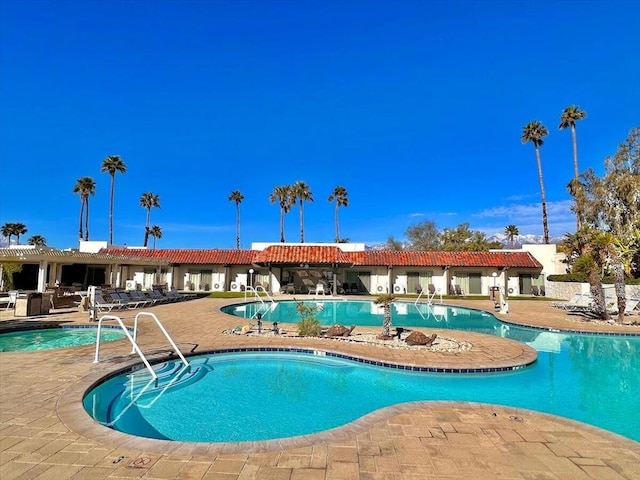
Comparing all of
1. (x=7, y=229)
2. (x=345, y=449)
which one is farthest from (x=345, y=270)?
(x=7, y=229)

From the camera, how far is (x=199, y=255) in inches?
1250

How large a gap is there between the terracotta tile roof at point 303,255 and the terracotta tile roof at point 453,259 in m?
2.29

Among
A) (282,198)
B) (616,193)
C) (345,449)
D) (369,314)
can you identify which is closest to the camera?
(345,449)

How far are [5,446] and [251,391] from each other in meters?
3.69

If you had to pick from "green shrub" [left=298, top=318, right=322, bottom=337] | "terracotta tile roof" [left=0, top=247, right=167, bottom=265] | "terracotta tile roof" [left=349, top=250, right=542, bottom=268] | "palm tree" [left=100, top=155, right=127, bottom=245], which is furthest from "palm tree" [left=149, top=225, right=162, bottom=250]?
"green shrub" [left=298, top=318, right=322, bottom=337]

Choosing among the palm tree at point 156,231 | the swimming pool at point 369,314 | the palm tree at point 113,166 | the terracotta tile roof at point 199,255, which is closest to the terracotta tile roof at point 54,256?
the terracotta tile roof at point 199,255

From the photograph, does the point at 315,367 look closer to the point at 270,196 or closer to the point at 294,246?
the point at 294,246

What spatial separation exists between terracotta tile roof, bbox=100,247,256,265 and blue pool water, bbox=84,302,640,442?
22552 millimetres

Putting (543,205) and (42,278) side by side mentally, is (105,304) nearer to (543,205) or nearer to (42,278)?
(42,278)

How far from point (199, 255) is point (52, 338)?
68.6ft

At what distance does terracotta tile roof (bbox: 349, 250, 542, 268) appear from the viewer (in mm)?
29375

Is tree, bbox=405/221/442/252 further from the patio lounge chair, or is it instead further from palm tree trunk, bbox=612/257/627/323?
the patio lounge chair

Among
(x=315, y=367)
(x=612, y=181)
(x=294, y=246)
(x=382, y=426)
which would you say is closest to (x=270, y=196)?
(x=294, y=246)

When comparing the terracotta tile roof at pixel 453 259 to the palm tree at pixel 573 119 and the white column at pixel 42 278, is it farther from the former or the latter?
the white column at pixel 42 278
